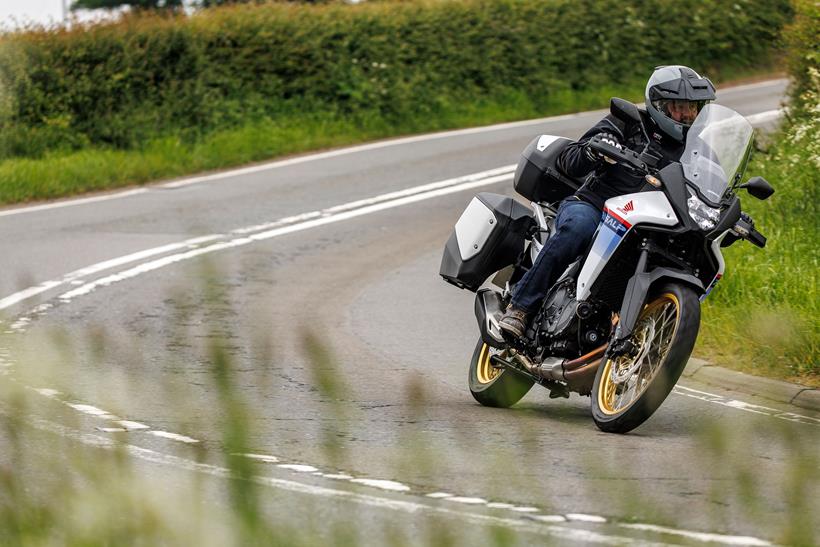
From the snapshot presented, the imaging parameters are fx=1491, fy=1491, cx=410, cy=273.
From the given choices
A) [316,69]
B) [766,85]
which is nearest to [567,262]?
[316,69]

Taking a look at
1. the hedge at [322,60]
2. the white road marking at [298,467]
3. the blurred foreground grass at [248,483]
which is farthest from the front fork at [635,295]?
the hedge at [322,60]

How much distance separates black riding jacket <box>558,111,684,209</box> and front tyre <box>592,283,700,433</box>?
Answer: 2.43 feet

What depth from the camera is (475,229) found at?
779 centimetres

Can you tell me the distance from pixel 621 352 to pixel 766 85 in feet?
89.8

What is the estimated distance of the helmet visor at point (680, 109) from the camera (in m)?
6.94

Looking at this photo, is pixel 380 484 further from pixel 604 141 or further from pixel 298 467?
pixel 604 141

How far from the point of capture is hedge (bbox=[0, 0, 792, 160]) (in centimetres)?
2125

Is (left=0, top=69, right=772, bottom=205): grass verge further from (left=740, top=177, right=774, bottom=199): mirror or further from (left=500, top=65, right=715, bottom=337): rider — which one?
(left=740, top=177, right=774, bottom=199): mirror

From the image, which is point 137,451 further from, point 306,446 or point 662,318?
point 662,318

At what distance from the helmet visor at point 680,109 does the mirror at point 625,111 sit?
1.40 ft

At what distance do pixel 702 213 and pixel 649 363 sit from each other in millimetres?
700

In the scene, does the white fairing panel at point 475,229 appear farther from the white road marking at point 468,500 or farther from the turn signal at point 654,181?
the white road marking at point 468,500

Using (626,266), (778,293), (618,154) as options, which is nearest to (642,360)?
(626,266)

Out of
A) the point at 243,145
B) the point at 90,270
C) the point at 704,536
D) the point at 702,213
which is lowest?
the point at 243,145
